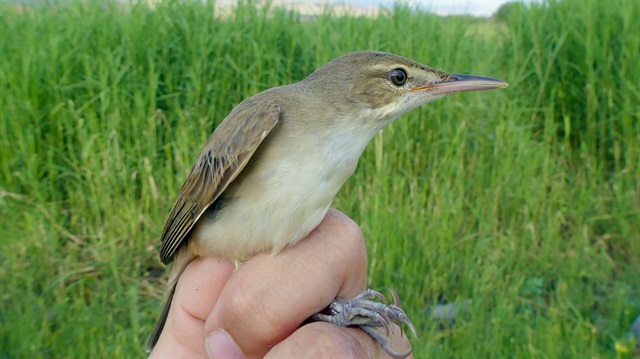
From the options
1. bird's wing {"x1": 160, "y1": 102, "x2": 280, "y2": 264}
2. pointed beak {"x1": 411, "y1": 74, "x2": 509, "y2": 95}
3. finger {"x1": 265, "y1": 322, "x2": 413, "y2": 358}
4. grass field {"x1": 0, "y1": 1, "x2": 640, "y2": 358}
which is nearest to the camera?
finger {"x1": 265, "y1": 322, "x2": 413, "y2": 358}

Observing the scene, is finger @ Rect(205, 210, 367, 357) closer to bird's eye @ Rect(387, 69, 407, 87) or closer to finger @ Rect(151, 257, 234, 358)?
finger @ Rect(151, 257, 234, 358)

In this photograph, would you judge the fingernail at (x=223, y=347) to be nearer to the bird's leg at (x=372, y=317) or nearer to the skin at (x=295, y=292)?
the skin at (x=295, y=292)

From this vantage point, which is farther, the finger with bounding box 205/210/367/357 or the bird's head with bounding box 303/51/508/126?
the bird's head with bounding box 303/51/508/126

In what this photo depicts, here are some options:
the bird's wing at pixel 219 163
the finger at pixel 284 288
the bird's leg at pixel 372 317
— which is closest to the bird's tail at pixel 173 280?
the bird's wing at pixel 219 163

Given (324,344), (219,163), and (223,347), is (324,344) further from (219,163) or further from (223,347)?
(219,163)

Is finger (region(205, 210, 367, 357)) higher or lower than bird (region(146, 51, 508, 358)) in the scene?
lower

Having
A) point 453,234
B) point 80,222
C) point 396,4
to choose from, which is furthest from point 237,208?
point 396,4

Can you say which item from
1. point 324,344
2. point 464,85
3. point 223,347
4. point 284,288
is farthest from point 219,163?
point 464,85

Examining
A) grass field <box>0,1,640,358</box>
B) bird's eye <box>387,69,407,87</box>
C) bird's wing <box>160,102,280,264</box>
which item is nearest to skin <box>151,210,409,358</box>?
bird's wing <box>160,102,280,264</box>
